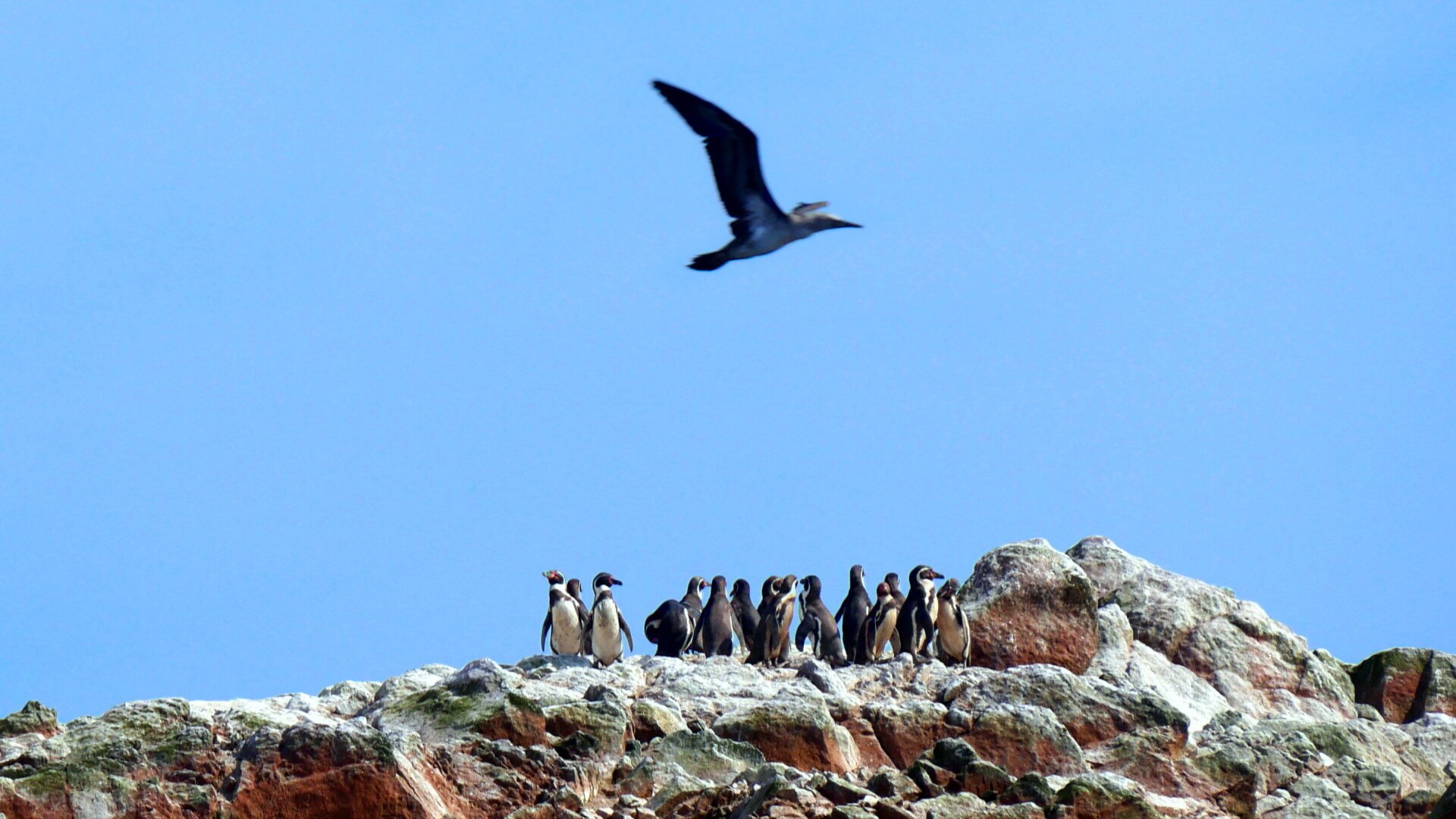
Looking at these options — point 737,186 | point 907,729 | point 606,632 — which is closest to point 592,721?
point 907,729

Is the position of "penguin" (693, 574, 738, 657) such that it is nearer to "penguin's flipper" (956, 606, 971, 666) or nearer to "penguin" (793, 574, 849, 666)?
"penguin" (793, 574, 849, 666)

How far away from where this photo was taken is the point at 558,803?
16641 mm

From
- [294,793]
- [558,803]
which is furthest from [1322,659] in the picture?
[294,793]

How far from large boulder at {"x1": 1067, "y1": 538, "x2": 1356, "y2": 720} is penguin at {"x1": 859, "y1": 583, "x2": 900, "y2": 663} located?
2.90m

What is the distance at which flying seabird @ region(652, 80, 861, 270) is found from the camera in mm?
17250

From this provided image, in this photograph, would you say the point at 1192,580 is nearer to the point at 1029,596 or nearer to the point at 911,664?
the point at 1029,596

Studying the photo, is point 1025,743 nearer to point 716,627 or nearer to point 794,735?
point 794,735

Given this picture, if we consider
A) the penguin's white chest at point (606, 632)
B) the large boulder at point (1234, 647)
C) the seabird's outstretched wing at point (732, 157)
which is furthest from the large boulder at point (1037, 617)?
the seabird's outstretched wing at point (732, 157)

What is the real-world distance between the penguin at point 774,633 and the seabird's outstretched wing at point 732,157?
625 centimetres

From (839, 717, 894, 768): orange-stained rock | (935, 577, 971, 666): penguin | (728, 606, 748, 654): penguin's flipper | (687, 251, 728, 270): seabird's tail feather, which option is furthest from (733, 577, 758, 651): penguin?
(687, 251, 728, 270): seabird's tail feather

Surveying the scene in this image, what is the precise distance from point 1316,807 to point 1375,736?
9.53ft

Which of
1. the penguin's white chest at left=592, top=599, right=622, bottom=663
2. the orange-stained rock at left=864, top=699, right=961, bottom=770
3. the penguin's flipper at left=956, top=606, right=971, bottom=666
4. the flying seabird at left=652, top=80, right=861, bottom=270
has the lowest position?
the orange-stained rock at left=864, top=699, right=961, bottom=770

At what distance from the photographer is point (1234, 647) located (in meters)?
24.1

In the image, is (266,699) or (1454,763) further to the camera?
(1454,763)
